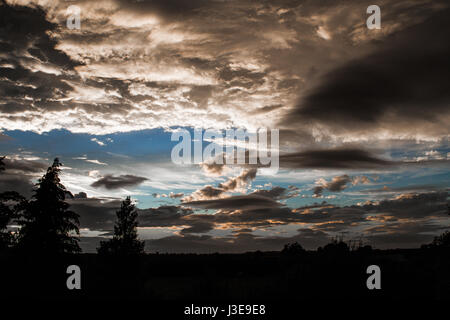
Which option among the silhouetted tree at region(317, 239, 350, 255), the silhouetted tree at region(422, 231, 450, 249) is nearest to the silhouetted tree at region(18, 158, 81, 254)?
the silhouetted tree at region(317, 239, 350, 255)

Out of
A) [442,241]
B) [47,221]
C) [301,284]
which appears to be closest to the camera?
[301,284]

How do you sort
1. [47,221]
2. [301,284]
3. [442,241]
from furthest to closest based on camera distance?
[442,241]
[47,221]
[301,284]

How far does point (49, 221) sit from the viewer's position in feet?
107

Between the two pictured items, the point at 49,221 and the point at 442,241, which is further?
the point at 442,241

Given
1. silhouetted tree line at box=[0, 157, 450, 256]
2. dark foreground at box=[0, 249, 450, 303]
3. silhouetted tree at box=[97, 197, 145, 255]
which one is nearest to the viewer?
dark foreground at box=[0, 249, 450, 303]

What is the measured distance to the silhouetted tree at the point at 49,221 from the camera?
3138 cm

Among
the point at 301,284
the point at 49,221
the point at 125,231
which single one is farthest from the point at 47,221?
the point at 301,284

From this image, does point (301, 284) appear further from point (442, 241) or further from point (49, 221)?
point (442, 241)

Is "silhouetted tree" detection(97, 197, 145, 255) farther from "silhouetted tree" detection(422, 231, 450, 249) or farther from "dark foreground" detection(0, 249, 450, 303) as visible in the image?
"silhouetted tree" detection(422, 231, 450, 249)

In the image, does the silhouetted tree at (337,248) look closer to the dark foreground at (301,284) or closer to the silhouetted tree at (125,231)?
the dark foreground at (301,284)

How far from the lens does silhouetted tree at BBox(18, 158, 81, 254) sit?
31.4 m

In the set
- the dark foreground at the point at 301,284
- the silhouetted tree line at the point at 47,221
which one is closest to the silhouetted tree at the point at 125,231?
the silhouetted tree line at the point at 47,221
